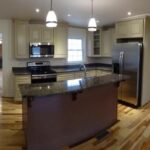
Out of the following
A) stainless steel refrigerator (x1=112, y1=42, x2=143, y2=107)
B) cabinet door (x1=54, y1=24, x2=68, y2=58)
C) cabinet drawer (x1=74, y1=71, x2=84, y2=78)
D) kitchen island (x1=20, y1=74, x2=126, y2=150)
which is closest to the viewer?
kitchen island (x1=20, y1=74, x2=126, y2=150)

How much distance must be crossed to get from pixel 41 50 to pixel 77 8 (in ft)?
6.46

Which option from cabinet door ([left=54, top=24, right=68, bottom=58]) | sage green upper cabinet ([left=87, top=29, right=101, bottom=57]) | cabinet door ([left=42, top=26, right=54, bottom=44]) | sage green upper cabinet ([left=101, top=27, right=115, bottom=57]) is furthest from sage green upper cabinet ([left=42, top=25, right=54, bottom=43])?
sage green upper cabinet ([left=101, top=27, right=115, bottom=57])

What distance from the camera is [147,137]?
12.8 feet

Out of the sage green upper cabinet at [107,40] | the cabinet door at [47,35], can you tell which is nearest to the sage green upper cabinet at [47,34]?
the cabinet door at [47,35]

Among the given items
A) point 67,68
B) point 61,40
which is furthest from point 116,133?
point 61,40

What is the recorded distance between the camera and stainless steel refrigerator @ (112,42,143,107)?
5484mm

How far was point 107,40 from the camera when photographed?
23.3 feet

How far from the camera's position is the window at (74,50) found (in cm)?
739

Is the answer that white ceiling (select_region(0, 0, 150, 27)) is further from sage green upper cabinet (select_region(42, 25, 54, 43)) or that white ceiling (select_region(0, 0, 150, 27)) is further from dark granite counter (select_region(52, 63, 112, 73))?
dark granite counter (select_region(52, 63, 112, 73))

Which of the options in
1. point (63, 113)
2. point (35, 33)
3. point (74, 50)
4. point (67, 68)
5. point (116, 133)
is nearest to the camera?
point (63, 113)

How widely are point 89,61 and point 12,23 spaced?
2.99 m

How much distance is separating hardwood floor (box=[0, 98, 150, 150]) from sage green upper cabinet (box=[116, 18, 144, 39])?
2.02 meters

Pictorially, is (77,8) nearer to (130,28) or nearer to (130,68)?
(130,28)

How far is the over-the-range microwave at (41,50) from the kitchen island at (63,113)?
8.98 feet
